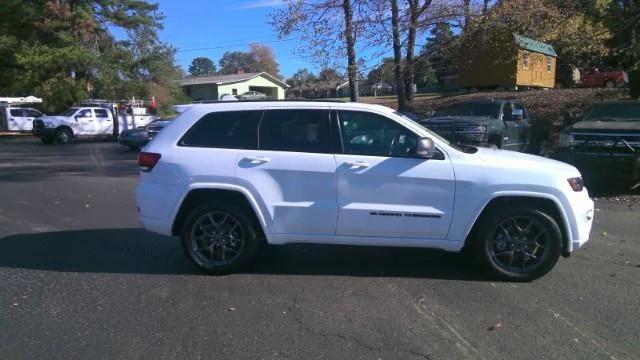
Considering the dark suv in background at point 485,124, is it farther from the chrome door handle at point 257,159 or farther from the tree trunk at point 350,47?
the chrome door handle at point 257,159

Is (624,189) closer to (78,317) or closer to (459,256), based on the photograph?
(459,256)

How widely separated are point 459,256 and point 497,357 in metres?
2.57

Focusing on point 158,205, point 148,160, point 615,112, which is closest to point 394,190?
point 158,205

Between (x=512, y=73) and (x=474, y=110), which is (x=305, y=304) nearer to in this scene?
(x=474, y=110)

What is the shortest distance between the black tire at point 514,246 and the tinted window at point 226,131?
2408 mm

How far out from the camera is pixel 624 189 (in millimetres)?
11406

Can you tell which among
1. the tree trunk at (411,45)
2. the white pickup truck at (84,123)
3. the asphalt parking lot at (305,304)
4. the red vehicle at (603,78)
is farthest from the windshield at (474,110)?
the red vehicle at (603,78)

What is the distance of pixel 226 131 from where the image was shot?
5750 millimetres

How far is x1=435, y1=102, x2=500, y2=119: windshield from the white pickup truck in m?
18.7

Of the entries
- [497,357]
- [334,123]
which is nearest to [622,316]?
[497,357]

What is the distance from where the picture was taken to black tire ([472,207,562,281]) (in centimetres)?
547

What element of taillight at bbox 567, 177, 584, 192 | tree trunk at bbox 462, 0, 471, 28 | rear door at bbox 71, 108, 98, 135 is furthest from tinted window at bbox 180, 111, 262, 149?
rear door at bbox 71, 108, 98, 135

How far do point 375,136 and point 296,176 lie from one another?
86 centimetres

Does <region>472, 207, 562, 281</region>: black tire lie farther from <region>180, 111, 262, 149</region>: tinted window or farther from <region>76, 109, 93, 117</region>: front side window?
<region>76, 109, 93, 117</region>: front side window
